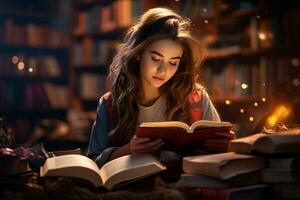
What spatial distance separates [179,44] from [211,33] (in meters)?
1.90

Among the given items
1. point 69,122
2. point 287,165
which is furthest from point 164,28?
point 69,122

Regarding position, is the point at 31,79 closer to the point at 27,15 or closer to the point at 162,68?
the point at 27,15

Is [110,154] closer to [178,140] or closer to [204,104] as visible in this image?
[178,140]

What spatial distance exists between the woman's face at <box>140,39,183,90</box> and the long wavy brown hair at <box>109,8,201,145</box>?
1.5 inches

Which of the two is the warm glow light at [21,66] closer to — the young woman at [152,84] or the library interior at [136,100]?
the library interior at [136,100]

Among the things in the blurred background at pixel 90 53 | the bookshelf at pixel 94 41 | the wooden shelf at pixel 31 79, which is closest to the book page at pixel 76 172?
the blurred background at pixel 90 53

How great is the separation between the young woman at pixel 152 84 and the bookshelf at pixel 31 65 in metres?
3.08

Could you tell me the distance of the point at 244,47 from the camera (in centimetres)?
332

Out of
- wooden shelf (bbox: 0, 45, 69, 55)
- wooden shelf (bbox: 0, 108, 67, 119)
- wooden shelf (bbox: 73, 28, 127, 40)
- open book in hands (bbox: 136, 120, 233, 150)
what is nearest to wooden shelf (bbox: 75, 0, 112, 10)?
wooden shelf (bbox: 73, 28, 127, 40)

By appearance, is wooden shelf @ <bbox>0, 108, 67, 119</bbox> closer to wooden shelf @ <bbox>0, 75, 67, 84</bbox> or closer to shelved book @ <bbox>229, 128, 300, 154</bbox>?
wooden shelf @ <bbox>0, 75, 67, 84</bbox>

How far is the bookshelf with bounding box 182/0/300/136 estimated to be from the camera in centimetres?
297

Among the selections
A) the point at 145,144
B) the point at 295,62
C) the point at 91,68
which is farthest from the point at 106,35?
the point at 145,144

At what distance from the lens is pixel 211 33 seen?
11.6 feet

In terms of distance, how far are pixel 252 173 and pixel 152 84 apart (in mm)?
666
